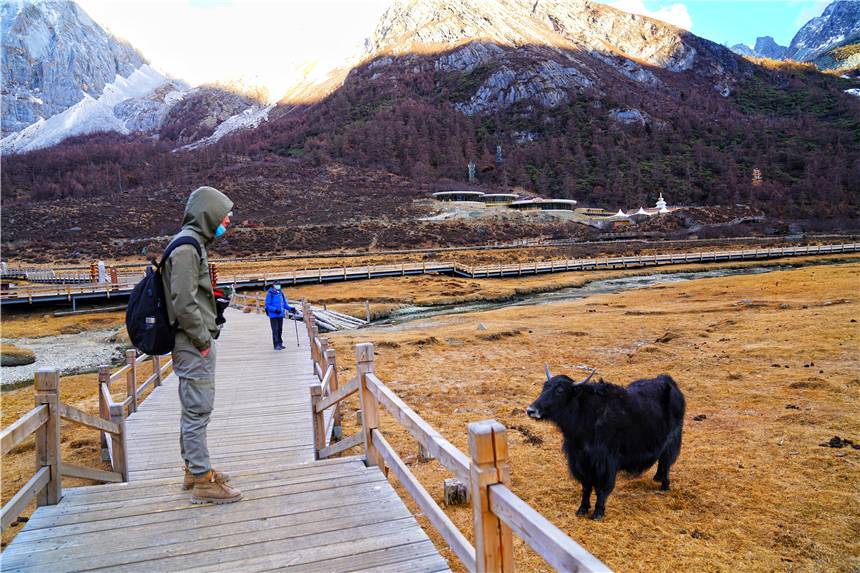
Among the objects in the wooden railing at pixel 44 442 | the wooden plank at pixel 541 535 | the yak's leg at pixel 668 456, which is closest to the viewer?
the wooden plank at pixel 541 535

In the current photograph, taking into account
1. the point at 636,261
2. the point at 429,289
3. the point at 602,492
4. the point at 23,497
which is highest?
the point at 23,497

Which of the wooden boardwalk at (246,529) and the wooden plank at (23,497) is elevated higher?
the wooden plank at (23,497)

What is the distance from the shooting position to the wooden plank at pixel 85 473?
3.91 metres

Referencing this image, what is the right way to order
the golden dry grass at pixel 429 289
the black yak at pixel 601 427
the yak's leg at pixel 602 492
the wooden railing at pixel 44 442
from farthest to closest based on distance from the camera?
the golden dry grass at pixel 429 289 → the yak's leg at pixel 602 492 → the black yak at pixel 601 427 → the wooden railing at pixel 44 442

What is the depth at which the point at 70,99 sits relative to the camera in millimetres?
195375

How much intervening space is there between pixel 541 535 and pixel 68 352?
2202cm

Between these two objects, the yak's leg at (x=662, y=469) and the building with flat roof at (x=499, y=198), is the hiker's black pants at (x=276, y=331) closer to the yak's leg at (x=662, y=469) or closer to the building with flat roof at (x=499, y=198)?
the yak's leg at (x=662, y=469)

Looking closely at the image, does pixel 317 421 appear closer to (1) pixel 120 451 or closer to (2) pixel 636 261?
(1) pixel 120 451

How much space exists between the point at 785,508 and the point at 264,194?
82808 mm

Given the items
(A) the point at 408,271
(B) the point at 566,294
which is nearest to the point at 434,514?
(B) the point at 566,294

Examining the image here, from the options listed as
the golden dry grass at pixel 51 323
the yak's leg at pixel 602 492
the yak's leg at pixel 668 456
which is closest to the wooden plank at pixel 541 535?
the yak's leg at pixel 602 492

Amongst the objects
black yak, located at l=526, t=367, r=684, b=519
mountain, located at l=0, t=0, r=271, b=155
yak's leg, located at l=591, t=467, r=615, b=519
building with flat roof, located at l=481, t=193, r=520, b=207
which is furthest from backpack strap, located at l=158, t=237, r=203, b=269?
mountain, located at l=0, t=0, r=271, b=155

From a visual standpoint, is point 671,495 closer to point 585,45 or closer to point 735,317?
point 735,317

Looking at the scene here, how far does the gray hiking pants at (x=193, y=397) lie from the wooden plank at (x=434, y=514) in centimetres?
129
